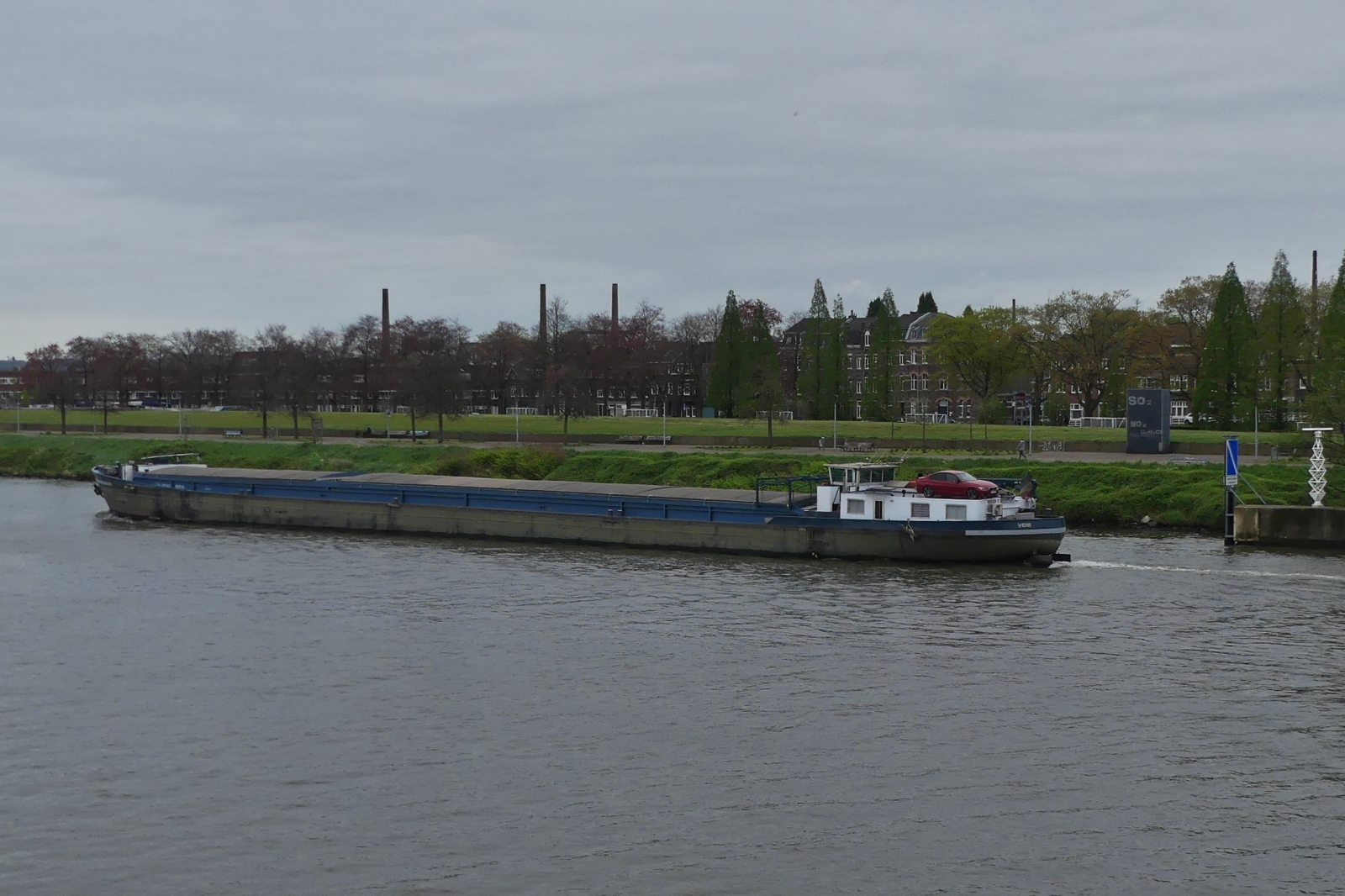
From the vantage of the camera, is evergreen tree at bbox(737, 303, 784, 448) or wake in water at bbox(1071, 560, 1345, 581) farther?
evergreen tree at bbox(737, 303, 784, 448)

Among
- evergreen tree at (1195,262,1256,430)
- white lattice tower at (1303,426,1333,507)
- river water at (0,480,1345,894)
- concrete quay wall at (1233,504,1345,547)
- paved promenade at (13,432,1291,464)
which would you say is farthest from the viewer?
evergreen tree at (1195,262,1256,430)

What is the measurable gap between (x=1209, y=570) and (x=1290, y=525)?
9023mm

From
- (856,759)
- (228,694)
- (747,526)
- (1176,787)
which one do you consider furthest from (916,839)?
(747,526)

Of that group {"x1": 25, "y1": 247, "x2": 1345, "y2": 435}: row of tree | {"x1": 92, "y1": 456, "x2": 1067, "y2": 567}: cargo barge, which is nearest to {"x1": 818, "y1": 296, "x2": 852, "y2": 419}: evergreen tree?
{"x1": 25, "y1": 247, "x2": 1345, "y2": 435}: row of tree

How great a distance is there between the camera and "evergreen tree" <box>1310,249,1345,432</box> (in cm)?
5741

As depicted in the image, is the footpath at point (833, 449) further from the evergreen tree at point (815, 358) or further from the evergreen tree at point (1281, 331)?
the evergreen tree at point (815, 358)

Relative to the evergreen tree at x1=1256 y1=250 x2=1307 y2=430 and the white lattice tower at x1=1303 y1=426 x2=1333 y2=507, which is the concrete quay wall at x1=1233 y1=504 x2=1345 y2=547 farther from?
the evergreen tree at x1=1256 y1=250 x2=1307 y2=430

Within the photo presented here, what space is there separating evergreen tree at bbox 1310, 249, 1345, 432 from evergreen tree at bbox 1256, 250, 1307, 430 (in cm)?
223

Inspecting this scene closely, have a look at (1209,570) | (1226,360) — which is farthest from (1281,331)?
(1209,570)

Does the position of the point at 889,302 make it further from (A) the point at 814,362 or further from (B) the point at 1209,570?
(B) the point at 1209,570

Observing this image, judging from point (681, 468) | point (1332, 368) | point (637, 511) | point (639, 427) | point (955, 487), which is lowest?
point (637, 511)

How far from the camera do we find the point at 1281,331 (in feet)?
321

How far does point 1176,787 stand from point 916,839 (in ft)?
16.7

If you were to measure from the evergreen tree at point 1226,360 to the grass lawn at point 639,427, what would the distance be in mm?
4007
